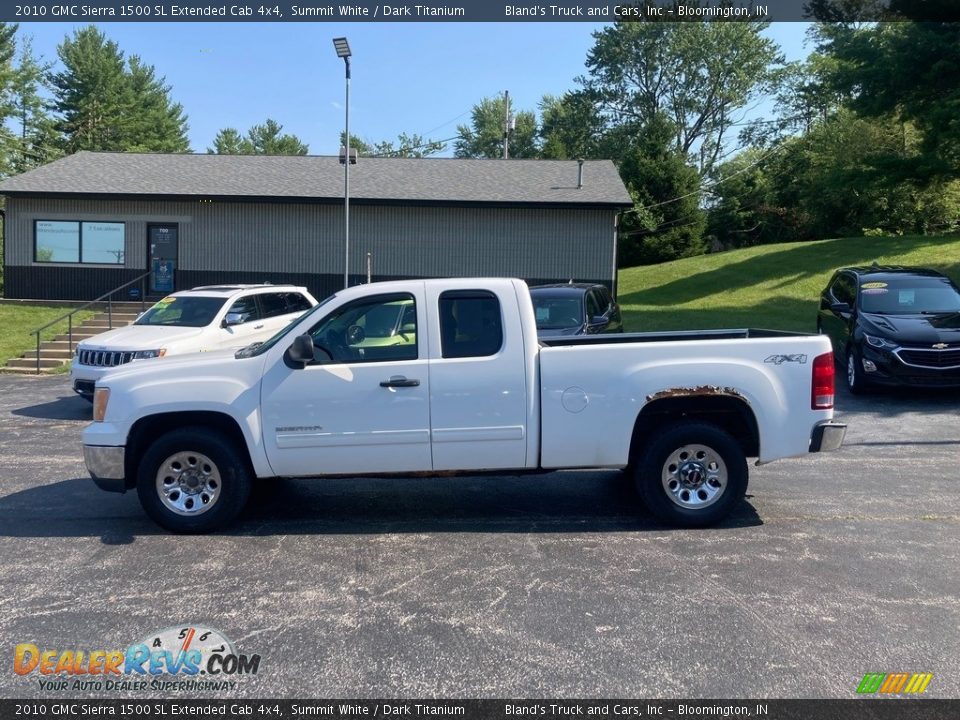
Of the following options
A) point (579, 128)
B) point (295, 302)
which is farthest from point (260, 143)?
point (295, 302)

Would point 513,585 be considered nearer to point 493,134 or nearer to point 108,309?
point 108,309

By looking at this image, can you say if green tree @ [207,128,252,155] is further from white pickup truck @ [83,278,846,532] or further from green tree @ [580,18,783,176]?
white pickup truck @ [83,278,846,532]

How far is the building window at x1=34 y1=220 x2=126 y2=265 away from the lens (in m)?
25.4

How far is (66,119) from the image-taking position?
56188 mm

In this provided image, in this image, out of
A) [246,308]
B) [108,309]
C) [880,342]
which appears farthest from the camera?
[108,309]

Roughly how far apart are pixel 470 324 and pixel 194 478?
244 cm

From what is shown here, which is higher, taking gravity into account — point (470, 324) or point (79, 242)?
point (79, 242)

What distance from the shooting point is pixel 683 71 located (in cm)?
5947

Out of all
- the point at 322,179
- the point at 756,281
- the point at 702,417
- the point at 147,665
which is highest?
the point at 322,179

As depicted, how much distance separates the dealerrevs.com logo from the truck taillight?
4.45 m

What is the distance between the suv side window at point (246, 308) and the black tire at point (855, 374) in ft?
30.1

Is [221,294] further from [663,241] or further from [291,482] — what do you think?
[663,241]

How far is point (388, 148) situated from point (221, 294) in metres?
75.0

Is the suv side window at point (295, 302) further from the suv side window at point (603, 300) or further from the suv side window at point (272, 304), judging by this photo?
the suv side window at point (603, 300)
